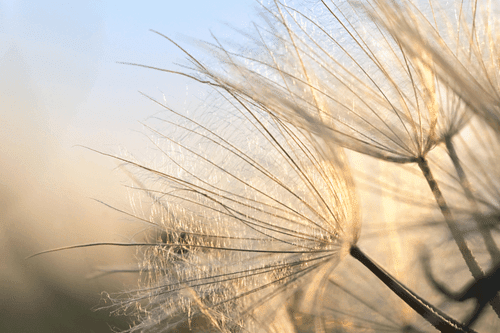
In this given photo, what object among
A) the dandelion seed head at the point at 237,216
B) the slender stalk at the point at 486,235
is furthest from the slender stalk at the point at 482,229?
the dandelion seed head at the point at 237,216

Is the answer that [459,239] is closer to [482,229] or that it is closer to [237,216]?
[482,229]

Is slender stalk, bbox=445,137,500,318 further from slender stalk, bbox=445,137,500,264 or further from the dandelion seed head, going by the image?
the dandelion seed head

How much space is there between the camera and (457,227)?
37 centimetres

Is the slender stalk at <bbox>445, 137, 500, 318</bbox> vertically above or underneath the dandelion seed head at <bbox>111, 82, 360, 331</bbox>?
underneath

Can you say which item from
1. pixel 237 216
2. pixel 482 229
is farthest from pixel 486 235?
pixel 237 216

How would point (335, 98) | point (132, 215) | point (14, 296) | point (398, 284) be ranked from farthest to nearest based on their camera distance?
point (14, 296) → point (132, 215) → point (335, 98) → point (398, 284)

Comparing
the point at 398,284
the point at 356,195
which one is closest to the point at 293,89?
the point at 356,195

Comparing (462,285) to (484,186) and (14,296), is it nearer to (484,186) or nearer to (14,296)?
(484,186)

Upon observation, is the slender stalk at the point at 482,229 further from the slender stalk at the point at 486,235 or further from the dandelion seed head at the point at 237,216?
the dandelion seed head at the point at 237,216

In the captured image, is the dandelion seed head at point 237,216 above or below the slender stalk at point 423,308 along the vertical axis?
above

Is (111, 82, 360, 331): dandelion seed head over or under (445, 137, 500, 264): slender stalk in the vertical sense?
over

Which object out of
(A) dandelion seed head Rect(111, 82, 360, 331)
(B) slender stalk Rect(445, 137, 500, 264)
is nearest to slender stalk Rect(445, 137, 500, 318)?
(B) slender stalk Rect(445, 137, 500, 264)

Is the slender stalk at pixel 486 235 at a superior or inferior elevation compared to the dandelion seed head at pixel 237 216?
inferior

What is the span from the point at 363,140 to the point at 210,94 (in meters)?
0.24
